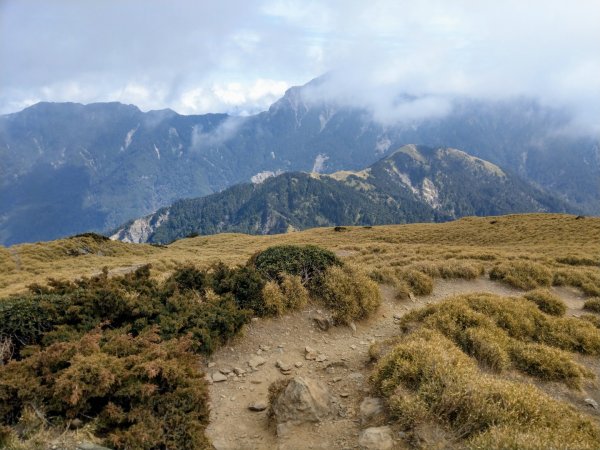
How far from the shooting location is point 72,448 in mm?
5445

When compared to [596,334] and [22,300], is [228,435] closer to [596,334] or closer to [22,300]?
[22,300]

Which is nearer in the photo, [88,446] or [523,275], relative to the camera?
[88,446]

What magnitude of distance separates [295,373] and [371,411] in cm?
307

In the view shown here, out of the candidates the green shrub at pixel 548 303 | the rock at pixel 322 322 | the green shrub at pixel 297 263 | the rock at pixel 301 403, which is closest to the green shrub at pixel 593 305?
the green shrub at pixel 548 303

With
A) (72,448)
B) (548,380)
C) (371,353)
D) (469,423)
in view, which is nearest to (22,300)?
(72,448)

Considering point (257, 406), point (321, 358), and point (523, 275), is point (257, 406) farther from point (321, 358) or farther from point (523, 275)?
point (523, 275)

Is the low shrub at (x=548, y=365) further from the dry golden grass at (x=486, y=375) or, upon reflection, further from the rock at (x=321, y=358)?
the rock at (x=321, y=358)

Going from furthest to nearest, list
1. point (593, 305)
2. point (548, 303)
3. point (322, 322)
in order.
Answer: point (593, 305) → point (548, 303) → point (322, 322)

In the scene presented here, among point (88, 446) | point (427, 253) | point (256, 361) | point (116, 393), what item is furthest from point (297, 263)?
point (427, 253)

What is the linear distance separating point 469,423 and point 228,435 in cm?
491

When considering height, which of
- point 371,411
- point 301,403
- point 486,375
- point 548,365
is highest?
point 486,375

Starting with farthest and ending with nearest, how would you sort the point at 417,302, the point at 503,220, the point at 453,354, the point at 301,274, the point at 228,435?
the point at 503,220 < the point at 417,302 < the point at 301,274 < the point at 453,354 < the point at 228,435

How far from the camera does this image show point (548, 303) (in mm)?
14969

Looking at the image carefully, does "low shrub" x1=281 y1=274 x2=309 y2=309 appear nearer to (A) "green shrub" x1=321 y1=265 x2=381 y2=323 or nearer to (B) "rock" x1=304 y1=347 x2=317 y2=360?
(A) "green shrub" x1=321 y1=265 x2=381 y2=323
